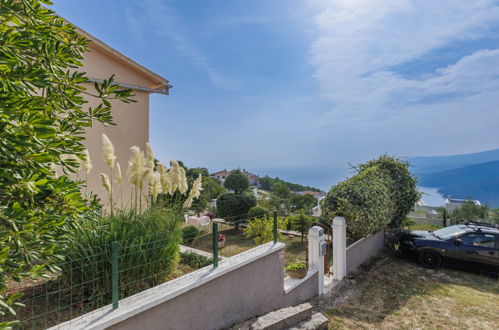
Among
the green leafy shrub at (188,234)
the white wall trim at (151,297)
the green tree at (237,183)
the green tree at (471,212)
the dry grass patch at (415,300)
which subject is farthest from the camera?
the green tree at (237,183)

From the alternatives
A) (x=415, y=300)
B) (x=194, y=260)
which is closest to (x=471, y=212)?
(x=415, y=300)

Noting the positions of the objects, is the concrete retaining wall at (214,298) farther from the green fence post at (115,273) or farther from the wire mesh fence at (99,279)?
the wire mesh fence at (99,279)

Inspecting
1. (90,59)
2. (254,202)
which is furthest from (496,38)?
(90,59)

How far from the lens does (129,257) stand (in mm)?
3658

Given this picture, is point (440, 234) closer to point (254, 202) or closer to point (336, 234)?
point (336, 234)

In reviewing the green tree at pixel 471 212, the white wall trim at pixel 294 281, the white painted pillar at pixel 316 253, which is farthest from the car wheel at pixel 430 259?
the green tree at pixel 471 212

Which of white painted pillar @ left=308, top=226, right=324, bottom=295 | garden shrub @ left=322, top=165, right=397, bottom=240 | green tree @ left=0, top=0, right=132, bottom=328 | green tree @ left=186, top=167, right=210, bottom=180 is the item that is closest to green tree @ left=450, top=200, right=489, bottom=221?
garden shrub @ left=322, top=165, right=397, bottom=240

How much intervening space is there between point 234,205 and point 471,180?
11090cm

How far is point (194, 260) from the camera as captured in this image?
5047 mm

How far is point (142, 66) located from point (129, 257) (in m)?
7.46

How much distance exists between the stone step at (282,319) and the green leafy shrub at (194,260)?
50.4 inches

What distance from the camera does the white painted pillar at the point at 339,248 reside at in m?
7.23

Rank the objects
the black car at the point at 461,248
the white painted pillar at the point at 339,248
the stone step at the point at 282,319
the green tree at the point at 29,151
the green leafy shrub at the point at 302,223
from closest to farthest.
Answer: the green tree at the point at 29,151, the stone step at the point at 282,319, the white painted pillar at the point at 339,248, the black car at the point at 461,248, the green leafy shrub at the point at 302,223

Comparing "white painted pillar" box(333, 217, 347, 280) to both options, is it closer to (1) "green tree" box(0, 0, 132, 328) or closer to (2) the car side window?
(2) the car side window
